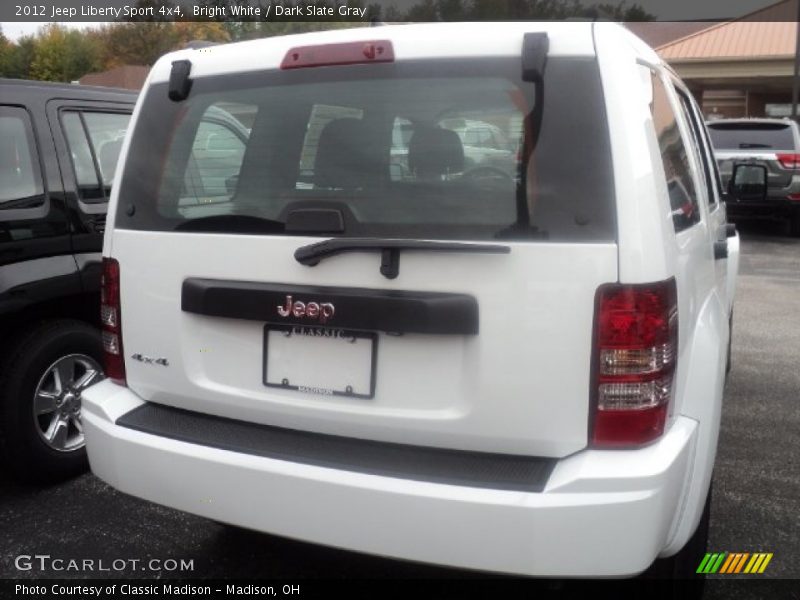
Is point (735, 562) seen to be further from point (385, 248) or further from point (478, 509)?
point (385, 248)

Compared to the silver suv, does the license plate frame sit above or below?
above

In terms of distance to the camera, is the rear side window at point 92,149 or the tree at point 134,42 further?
the tree at point 134,42

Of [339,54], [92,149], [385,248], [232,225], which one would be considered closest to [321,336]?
[385,248]

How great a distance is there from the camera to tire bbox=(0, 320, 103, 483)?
3.78m

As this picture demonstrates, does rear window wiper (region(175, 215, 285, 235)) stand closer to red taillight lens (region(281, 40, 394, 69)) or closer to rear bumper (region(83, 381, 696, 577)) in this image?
red taillight lens (region(281, 40, 394, 69))

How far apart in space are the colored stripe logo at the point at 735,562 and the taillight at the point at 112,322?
222 centimetres

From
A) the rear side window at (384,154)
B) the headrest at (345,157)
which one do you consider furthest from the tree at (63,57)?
the headrest at (345,157)

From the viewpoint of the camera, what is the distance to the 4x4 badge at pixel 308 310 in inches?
93.7

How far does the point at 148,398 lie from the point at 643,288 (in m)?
1.64

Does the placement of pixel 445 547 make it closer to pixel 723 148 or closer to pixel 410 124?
pixel 410 124

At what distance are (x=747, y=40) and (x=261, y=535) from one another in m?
26.2

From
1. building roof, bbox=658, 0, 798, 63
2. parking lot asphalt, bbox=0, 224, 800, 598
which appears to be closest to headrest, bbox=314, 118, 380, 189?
parking lot asphalt, bbox=0, 224, 800, 598

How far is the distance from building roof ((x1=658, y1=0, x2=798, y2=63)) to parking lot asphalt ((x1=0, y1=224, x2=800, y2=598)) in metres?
22.2

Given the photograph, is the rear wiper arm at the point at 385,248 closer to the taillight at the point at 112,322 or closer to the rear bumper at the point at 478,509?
the rear bumper at the point at 478,509
